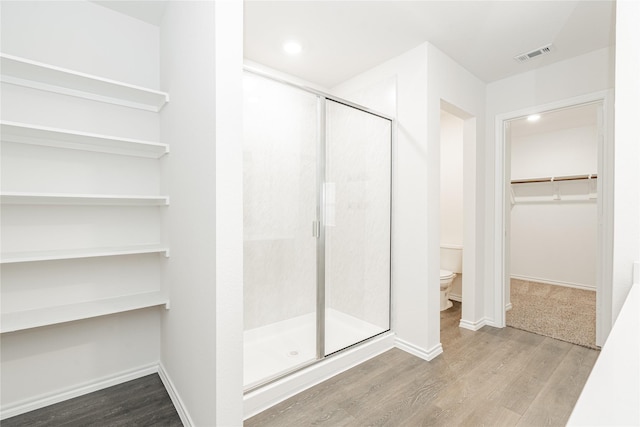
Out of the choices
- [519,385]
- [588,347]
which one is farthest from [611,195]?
[519,385]

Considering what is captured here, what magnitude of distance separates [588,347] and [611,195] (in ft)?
4.24

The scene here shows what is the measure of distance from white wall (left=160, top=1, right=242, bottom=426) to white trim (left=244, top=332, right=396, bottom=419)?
0.36 meters

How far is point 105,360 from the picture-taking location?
2.01 metres

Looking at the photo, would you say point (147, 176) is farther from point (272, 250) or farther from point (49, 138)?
point (272, 250)

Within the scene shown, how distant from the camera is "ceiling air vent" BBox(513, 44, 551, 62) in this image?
248cm

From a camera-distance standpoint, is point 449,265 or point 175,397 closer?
point 175,397

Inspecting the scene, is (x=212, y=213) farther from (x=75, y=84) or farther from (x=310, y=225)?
(x=75, y=84)

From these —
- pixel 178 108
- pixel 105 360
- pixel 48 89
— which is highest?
pixel 48 89

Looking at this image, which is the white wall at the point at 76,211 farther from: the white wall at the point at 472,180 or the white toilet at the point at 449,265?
the white toilet at the point at 449,265

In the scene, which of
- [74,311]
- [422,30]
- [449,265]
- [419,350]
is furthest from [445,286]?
[74,311]

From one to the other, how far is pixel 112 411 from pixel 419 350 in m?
2.12

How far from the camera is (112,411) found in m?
1.76

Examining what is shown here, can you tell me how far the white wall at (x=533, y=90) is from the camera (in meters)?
2.53

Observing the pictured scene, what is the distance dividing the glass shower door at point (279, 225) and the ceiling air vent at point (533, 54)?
1.90 metres
